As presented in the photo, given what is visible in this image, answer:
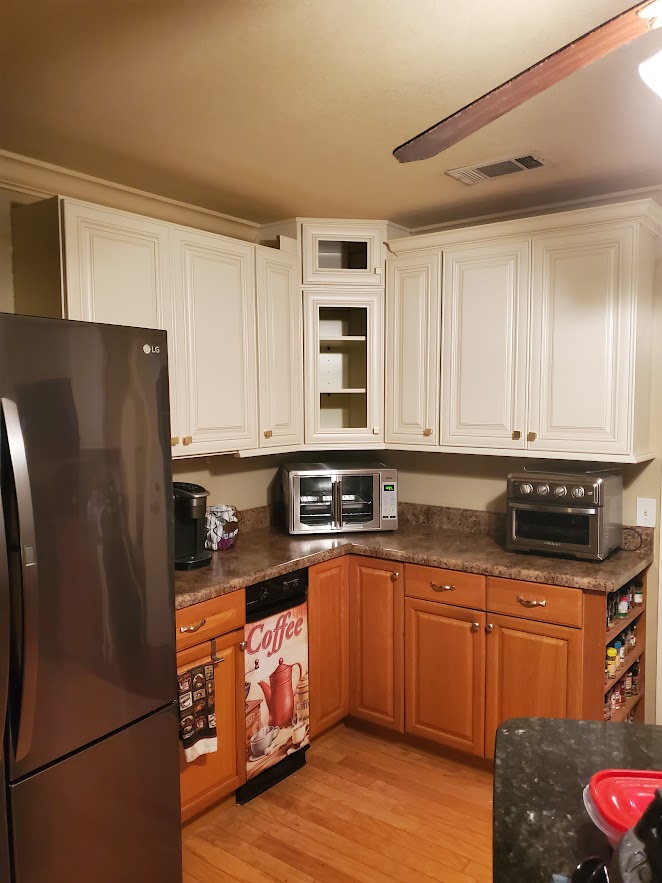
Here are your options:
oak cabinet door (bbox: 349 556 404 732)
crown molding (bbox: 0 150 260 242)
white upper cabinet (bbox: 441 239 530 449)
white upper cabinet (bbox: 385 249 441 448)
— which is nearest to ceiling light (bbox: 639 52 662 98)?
white upper cabinet (bbox: 441 239 530 449)

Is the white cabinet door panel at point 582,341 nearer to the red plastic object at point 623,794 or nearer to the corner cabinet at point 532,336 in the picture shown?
the corner cabinet at point 532,336

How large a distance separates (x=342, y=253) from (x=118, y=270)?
1.23 m

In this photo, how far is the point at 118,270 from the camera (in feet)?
8.07

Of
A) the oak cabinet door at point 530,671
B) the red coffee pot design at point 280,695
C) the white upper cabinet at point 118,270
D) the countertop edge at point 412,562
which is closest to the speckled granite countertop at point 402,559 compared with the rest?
the countertop edge at point 412,562

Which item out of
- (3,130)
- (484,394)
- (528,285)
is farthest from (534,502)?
(3,130)

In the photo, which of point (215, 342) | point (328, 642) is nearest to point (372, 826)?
point (328, 642)

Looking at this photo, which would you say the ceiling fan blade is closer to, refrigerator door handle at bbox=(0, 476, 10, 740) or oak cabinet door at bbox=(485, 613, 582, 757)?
refrigerator door handle at bbox=(0, 476, 10, 740)

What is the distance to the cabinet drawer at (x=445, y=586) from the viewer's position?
2818 mm

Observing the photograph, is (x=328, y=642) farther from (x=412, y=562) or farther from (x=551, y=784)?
(x=551, y=784)

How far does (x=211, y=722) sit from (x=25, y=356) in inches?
58.2

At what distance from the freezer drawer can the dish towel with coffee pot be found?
21 cm

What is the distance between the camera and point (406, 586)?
3.01 metres

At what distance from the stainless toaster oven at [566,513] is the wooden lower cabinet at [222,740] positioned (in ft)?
4.14

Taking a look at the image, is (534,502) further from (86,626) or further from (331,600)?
(86,626)
